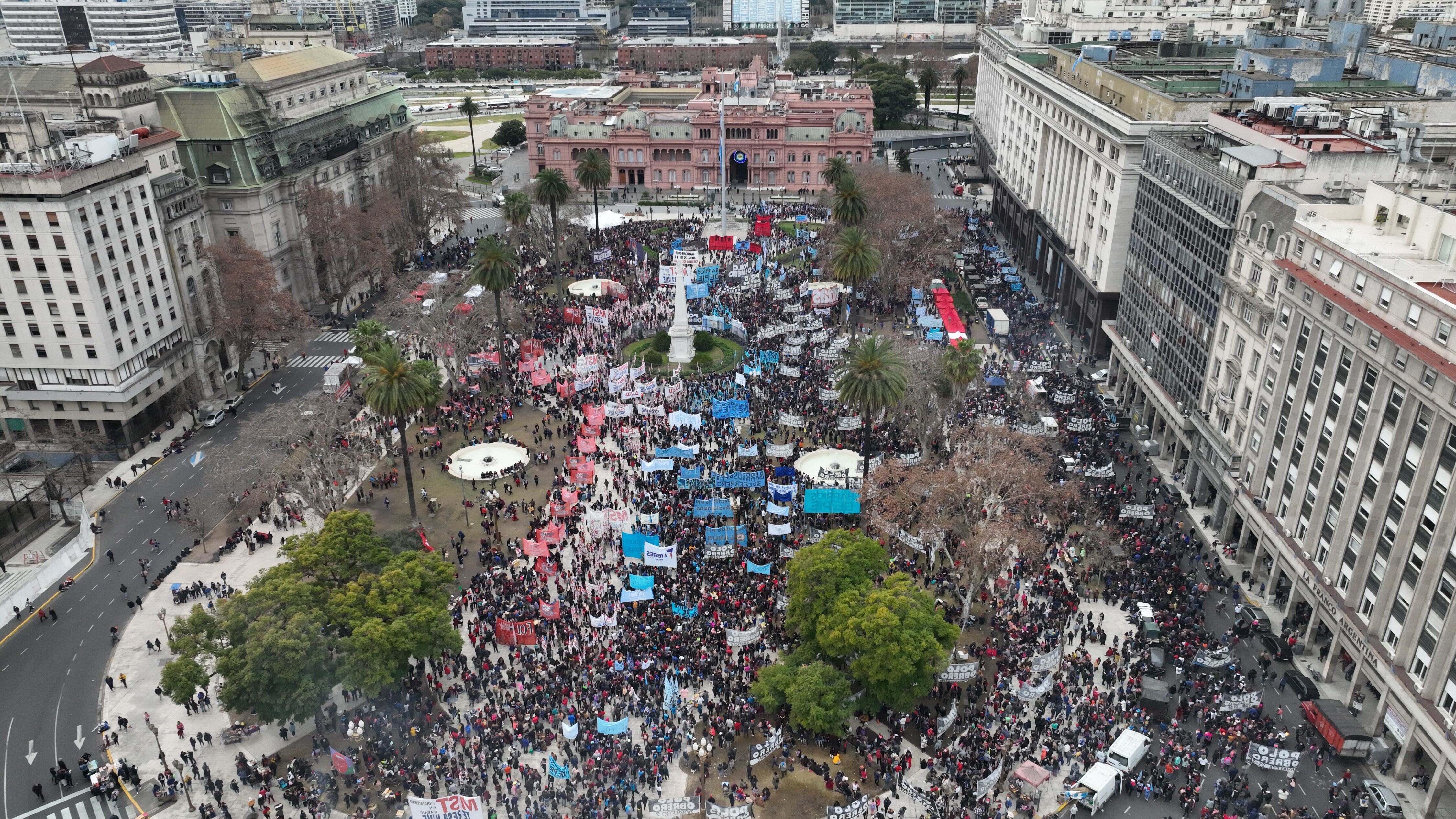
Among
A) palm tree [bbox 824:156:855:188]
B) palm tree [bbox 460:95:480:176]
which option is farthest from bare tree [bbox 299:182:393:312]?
palm tree [bbox 460:95:480:176]

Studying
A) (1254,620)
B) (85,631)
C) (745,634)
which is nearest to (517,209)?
(85,631)

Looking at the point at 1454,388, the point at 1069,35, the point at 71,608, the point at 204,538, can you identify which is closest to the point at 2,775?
the point at 71,608

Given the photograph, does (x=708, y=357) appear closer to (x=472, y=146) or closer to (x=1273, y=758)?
(x=1273, y=758)

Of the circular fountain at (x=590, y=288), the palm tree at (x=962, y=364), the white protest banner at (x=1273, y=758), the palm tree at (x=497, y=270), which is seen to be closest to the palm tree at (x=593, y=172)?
the circular fountain at (x=590, y=288)

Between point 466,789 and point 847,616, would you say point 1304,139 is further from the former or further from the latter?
point 466,789

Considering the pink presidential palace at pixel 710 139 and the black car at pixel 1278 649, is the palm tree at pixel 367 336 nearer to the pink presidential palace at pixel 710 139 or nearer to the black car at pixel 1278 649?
the black car at pixel 1278 649
